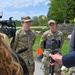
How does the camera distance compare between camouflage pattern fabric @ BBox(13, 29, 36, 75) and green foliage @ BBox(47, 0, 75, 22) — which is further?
green foliage @ BBox(47, 0, 75, 22)

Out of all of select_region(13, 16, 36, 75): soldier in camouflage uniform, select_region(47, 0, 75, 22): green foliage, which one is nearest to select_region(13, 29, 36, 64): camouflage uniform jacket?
select_region(13, 16, 36, 75): soldier in camouflage uniform

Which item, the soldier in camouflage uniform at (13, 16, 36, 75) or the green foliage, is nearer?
the soldier in camouflage uniform at (13, 16, 36, 75)

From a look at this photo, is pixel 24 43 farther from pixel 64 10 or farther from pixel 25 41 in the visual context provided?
pixel 64 10

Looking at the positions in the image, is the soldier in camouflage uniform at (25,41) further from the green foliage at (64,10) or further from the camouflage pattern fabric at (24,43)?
the green foliage at (64,10)

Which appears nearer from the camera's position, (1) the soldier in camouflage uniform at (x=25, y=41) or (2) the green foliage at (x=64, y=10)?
(1) the soldier in camouflage uniform at (x=25, y=41)

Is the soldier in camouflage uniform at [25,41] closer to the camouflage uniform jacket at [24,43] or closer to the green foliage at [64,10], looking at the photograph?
the camouflage uniform jacket at [24,43]

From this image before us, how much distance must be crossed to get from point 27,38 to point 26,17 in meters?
0.57

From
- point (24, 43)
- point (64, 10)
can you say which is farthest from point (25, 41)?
point (64, 10)

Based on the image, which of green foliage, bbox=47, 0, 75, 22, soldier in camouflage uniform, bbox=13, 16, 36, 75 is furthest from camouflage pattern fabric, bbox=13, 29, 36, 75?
green foliage, bbox=47, 0, 75, 22

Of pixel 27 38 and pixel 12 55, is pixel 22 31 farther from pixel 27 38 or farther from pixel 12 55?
pixel 12 55

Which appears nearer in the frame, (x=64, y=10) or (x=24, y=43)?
(x=24, y=43)

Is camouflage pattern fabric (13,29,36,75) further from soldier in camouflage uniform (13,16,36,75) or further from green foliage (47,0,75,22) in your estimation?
green foliage (47,0,75,22)

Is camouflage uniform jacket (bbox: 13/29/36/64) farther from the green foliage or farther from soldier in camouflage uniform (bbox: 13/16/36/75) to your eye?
the green foliage

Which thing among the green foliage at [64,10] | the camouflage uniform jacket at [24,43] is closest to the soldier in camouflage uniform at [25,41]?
the camouflage uniform jacket at [24,43]
